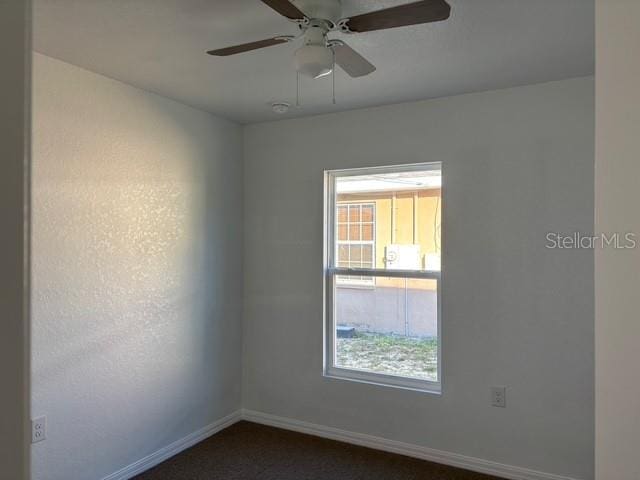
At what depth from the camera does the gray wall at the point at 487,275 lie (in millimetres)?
2934

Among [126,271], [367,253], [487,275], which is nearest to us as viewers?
[126,271]

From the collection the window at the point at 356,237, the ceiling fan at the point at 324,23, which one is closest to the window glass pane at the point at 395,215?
the window at the point at 356,237

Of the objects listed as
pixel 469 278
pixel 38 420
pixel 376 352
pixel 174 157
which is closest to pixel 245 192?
pixel 174 157

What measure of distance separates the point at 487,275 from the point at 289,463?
1892 mm

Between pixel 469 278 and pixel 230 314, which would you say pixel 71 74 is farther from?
pixel 469 278

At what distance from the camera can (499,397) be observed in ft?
10.3

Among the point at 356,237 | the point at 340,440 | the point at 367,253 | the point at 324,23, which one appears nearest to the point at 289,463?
the point at 340,440

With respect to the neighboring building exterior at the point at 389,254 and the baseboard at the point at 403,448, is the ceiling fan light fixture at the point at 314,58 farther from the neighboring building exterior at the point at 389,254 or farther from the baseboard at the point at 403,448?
the baseboard at the point at 403,448

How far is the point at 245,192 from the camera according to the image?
13.5 feet

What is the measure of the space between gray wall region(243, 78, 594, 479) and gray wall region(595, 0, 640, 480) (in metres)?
1.98

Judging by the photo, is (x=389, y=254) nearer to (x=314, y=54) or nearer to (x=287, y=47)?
(x=287, y=47)

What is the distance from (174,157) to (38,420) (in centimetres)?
188

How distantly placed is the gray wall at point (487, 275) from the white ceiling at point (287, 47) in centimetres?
25

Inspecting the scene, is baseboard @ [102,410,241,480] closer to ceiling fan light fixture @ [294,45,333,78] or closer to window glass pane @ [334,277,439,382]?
window glass pane @ [334,277,439,382]
